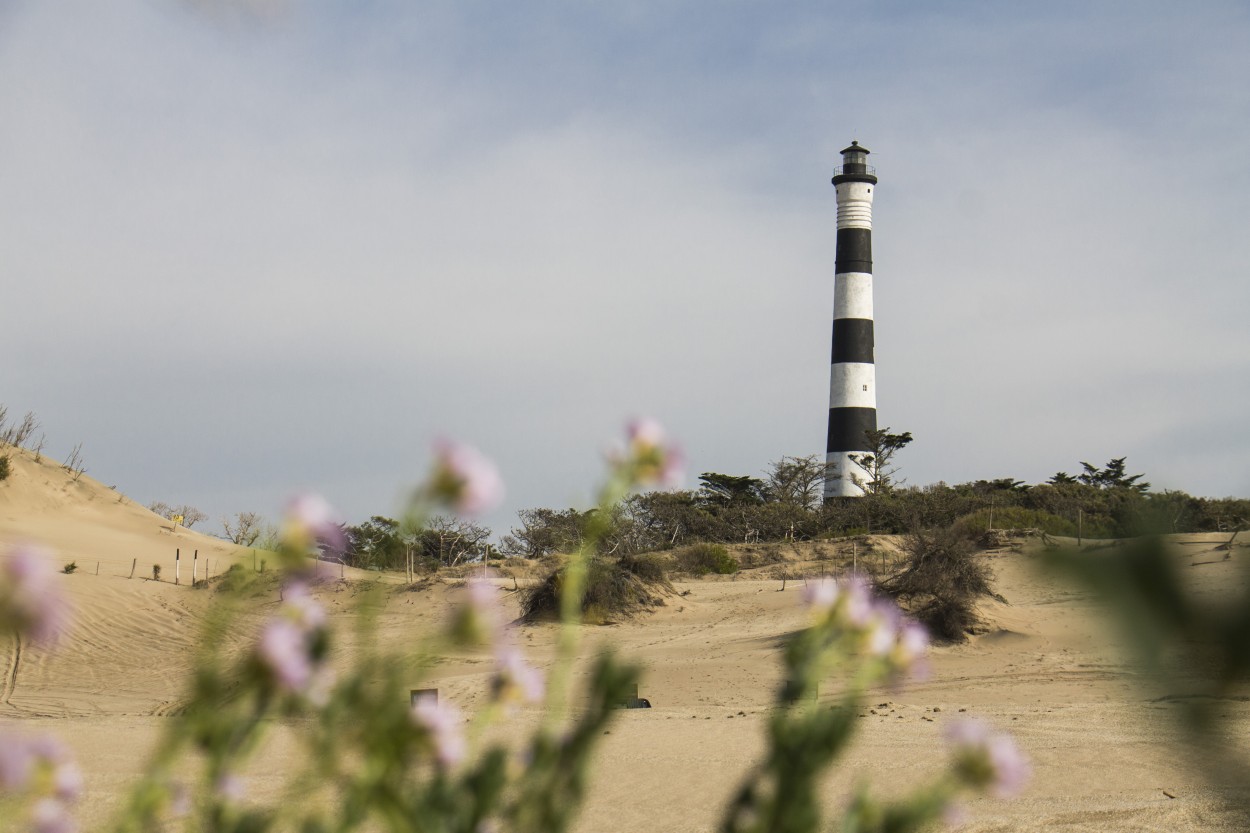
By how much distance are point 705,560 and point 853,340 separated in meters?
10.5

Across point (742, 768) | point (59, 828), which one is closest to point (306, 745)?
point (59, 828)

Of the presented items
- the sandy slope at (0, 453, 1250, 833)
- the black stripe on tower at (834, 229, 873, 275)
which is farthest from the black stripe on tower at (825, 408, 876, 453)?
the sandy slope at (0, 453, 1250, 833)

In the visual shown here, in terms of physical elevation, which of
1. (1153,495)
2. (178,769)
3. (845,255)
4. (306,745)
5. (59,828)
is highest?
(845,255)

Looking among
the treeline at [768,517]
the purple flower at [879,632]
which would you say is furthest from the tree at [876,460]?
the purple flower at [879,632]

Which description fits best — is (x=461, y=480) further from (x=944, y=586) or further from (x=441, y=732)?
(x=944, y=586)

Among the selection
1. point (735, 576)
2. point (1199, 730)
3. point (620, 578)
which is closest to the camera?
point (1199, 730)

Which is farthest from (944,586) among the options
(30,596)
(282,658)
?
(30,596)

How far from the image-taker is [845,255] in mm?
35062

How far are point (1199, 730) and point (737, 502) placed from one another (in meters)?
37.4

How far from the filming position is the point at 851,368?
33875 mm

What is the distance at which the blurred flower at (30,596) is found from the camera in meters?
0.95

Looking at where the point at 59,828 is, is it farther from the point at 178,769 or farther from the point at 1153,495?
the point at 178,769

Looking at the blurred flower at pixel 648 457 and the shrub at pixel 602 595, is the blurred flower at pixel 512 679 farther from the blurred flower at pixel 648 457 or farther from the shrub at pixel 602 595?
the shrub at pixel 602 595

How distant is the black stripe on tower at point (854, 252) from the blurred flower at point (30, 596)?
34.7 meters
